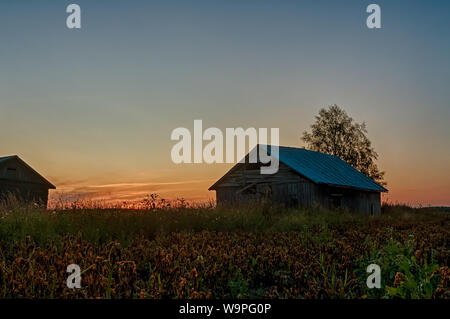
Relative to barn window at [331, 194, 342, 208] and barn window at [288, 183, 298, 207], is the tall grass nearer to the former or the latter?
barn window at [288, 183, 298, 207]

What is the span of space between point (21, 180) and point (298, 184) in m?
24.8

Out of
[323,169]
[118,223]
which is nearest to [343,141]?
[323,169]

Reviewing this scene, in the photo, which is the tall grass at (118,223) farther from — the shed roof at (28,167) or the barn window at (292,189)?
the shed roof at (28,167)

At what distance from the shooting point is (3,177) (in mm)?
33031

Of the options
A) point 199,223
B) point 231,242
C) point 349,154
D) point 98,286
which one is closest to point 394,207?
point 349,154

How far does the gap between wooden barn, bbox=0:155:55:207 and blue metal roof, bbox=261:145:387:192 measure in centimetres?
2111

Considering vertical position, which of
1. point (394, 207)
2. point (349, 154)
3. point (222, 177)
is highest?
point (349, 154)

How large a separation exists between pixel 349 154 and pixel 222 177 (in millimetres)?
22230

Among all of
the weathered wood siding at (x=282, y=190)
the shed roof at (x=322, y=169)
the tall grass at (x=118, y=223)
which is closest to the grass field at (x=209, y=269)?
the tall grass at (x=118, y=223)

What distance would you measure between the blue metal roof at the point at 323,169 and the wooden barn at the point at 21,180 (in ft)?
69.3

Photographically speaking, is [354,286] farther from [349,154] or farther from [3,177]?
[349,154]

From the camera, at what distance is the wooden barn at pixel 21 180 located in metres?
33.2

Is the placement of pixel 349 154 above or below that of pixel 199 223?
above

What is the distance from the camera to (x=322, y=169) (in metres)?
28.9
